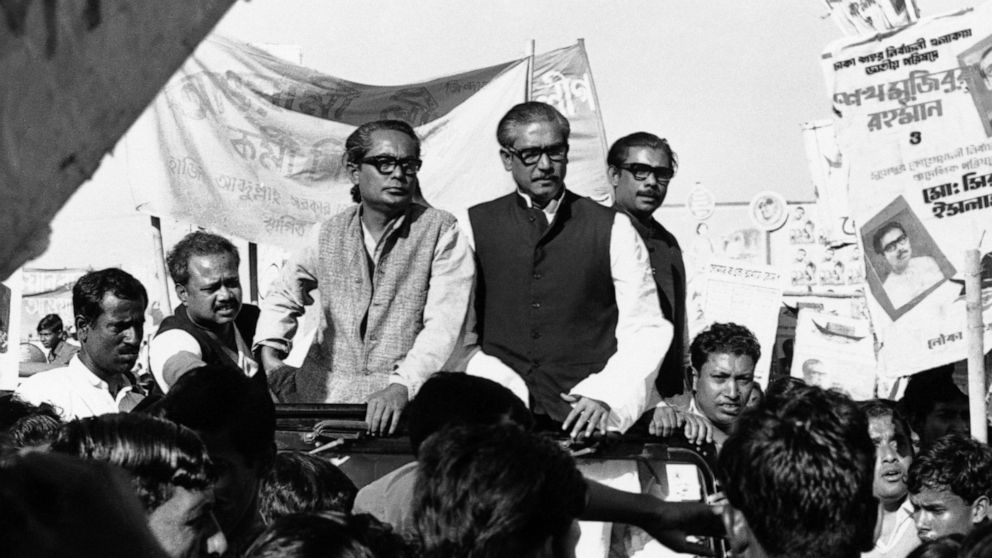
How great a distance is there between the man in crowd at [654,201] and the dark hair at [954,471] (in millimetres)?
988

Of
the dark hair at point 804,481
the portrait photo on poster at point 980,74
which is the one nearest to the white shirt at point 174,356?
the dark hair at point 804,481

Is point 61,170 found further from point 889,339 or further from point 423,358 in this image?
point 889,339

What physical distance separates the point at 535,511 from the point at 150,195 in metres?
5.70

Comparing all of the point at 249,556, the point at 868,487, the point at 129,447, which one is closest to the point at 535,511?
the point at 249,556

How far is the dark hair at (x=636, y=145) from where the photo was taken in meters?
5.53

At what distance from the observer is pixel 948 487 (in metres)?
4.30

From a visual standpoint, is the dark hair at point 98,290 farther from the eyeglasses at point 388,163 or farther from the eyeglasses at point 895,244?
the eyeglasses at point 895,244

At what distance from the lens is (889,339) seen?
22.3 ft

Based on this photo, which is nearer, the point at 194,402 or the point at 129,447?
the point at 129,447

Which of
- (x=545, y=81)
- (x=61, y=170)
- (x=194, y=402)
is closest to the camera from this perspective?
(x=61, y=170)

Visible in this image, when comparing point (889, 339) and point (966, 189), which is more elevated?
point (966, 189)

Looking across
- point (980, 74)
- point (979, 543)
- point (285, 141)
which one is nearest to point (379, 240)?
point (979, 543)

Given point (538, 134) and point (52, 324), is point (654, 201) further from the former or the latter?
point (52, 324)

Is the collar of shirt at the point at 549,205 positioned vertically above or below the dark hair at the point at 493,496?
above
